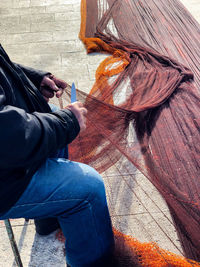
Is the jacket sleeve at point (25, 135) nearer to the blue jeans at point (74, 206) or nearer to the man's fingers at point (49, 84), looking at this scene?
the blue jeans at point (74, 206)

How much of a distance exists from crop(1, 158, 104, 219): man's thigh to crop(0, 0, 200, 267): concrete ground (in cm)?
55

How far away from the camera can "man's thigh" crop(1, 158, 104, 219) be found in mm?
1295

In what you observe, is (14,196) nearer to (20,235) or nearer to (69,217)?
(69,217)

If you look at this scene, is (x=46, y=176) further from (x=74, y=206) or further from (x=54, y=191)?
(x=74, y=206)

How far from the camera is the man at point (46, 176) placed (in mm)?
1128

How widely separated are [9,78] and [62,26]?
3713 millimetres

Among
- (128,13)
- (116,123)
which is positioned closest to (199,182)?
(116,123)

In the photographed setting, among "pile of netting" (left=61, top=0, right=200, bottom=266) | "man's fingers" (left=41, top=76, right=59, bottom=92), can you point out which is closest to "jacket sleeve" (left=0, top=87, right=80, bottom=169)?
"man's fingers" (left=41, top=76, right=59, bottom=92)

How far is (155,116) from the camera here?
2.36 meters

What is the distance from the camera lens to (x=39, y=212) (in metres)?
1.35

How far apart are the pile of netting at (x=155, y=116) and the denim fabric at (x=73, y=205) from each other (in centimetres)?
32

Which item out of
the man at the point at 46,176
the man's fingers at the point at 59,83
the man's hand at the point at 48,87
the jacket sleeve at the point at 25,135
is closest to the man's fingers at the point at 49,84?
the man's hand at the point at 48,87

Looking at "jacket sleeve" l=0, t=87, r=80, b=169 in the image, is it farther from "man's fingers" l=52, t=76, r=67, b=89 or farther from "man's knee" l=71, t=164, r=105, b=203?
"man's fingers" l=52, t=76, r=67, b=89

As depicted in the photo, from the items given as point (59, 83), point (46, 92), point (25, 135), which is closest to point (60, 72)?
point (59, 83)
